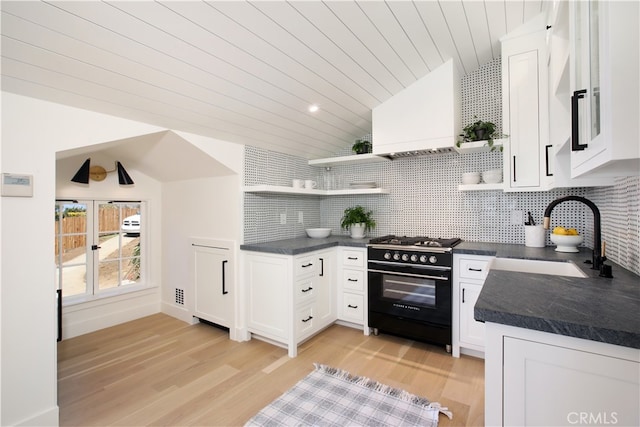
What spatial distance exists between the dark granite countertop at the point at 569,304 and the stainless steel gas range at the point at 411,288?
116cm

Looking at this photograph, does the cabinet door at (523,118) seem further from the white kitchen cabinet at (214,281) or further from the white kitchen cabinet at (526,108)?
the white kitchen cabinet at (214,281)

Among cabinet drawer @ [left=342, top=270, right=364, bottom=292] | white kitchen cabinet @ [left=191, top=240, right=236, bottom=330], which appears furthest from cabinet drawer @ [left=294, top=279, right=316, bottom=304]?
white kitchen cabinet @ [left=191, top=240, right=236, bottom=330]

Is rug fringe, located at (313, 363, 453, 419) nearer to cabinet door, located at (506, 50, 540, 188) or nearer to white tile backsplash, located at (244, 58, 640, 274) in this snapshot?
white tile backsplash, located at (244, 58, 640, 274)

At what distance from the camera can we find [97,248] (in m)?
3.28

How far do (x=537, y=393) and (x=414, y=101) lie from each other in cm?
257

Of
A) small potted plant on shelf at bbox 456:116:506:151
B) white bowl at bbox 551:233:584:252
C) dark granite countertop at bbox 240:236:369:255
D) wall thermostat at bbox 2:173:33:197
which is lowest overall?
dark granite countertop at bbox 240:236:369:255

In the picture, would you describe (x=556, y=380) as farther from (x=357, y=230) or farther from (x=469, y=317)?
(x=357, y=230)

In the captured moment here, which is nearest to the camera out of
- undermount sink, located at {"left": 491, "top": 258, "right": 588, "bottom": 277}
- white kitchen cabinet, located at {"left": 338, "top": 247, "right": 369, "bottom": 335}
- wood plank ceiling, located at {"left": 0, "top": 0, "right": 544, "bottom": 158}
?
wood plank ceiling, located at {"left": 0, "top": 0, "right": 544, "bottom": 158}

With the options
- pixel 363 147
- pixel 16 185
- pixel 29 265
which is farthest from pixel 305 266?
pixel 16 185

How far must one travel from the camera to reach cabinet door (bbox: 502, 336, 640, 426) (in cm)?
82

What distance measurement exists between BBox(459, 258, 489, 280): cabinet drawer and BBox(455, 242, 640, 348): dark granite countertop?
98 cm

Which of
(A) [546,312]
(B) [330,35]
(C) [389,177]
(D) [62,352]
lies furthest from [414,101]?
(D) [62,352]

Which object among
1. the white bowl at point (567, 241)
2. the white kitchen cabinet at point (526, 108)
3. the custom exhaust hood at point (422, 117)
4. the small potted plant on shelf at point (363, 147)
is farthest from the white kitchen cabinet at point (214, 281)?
the white bowl at point (567, 241)

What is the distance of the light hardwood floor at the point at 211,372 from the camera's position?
1942mm
